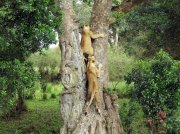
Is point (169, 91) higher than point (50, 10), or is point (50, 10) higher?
point (50, 10)

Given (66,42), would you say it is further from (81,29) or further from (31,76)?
(31,76)

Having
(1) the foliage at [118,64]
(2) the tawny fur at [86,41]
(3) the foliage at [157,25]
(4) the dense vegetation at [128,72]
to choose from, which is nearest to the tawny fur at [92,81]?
(2) the tawny fur at [86,41]

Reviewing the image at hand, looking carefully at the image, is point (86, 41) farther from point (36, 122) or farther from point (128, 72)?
point (36, 122)

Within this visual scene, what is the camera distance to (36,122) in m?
17.5

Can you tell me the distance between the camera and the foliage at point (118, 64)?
2647 centimetres

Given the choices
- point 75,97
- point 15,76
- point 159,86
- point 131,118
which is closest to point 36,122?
point 131,118

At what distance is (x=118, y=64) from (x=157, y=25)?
27.6 feet

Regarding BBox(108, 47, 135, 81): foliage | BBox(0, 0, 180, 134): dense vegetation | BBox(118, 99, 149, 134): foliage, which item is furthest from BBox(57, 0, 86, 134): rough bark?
BBox(108, 47, 135, 81): foliage

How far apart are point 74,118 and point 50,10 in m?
3.12

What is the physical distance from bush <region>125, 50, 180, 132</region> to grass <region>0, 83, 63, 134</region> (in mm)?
4150

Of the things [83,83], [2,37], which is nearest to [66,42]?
[83,83]

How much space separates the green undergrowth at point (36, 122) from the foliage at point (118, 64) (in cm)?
576

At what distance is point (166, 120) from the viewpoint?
12.0 meters

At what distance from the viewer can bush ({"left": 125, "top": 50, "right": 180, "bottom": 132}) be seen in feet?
40.4
